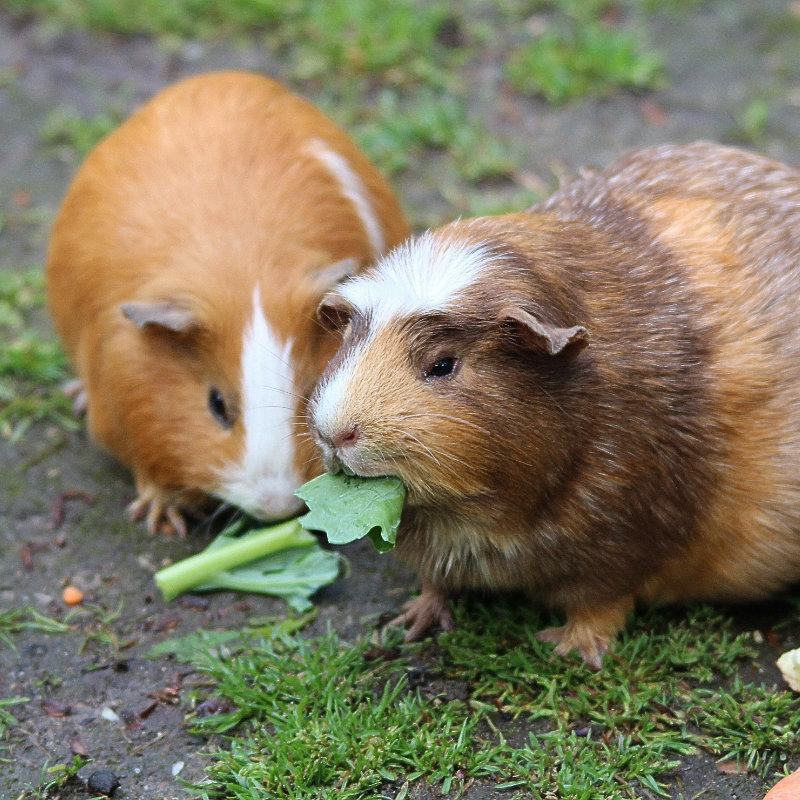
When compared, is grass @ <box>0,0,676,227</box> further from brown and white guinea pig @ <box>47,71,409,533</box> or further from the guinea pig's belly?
the guinea pig's belly

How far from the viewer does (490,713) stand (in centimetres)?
357

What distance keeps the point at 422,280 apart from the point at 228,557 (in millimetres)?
1521

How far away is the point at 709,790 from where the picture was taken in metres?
3.29

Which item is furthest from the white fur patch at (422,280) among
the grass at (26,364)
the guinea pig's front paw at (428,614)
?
the grass at (26,364)

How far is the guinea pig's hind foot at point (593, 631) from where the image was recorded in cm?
364

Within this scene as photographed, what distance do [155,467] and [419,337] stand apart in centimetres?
168

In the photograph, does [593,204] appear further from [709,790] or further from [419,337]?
[709,790]

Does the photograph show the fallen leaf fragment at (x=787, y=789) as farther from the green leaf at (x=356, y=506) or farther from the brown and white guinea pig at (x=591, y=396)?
the green leaf at (x=356, y=506)

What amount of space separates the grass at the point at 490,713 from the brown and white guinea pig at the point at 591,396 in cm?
14

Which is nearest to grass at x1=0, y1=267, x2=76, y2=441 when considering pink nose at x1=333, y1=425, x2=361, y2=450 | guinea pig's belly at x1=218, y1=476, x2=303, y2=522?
guinea pig's belly at x1=218, y1=476, x2=303, y2=522

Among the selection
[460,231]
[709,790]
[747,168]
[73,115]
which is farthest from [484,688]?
[73,115]

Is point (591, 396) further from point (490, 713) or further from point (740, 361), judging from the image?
point (490, 713)

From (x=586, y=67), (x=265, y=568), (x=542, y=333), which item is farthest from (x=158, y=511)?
(x=586, y=67)

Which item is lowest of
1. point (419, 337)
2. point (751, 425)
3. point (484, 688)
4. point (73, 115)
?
point (484, 688)
